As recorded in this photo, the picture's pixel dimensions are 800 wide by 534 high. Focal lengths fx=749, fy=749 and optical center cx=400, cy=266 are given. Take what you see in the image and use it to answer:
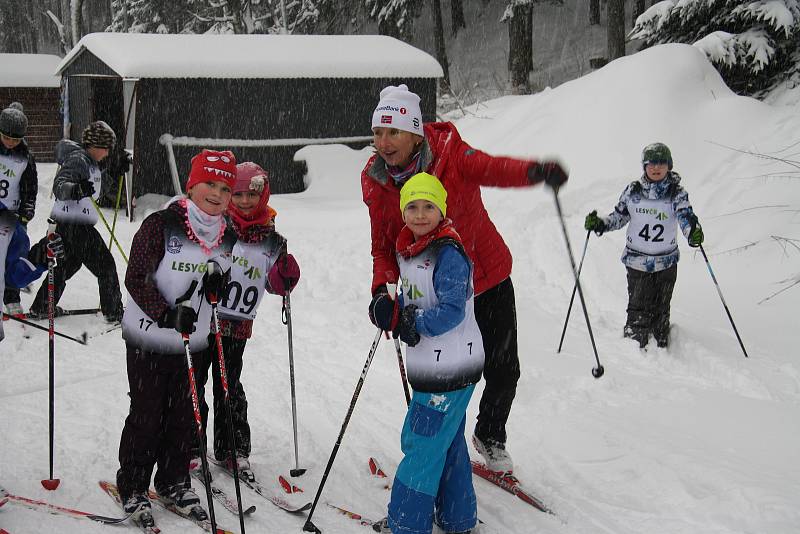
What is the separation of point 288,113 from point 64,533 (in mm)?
12086

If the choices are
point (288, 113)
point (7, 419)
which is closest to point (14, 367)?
point (7, 419)

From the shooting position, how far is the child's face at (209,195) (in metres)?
3.81

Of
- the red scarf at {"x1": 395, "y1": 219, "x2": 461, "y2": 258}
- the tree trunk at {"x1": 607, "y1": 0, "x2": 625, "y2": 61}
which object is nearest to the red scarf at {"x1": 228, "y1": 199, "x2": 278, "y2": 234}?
the red scarf at {"x1": 395, "y1": 219, "x2": 461, "y2": 258}

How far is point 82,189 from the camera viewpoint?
7.16 m

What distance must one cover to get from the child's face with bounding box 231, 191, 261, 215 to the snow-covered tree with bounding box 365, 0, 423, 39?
75.3 ft

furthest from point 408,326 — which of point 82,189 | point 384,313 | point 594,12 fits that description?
point 594,12

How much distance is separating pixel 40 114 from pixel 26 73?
1.51 meters

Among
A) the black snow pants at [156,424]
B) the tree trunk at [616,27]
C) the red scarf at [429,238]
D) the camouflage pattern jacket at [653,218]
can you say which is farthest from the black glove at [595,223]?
the tree trunk at [616,27]

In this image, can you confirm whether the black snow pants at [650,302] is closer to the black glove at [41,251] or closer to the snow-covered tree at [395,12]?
the black glove at [41,251]

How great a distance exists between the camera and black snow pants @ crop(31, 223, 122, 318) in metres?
7.40

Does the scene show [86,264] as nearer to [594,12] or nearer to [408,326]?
[408,326]

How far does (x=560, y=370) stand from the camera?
21.6 ft

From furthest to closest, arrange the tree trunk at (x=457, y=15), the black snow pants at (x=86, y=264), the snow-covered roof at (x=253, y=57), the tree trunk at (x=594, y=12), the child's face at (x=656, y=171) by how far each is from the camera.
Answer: the tree trunk at (x=457, y=15), the tree trunk at (x=594, y=12), the snow-covered roof at (x=253, y=57), the black snow pants at (x=86, y=264), the child's face at (x=656, y=171)

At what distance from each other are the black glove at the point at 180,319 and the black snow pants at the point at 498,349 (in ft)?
5.28
